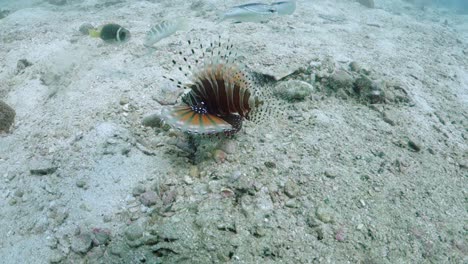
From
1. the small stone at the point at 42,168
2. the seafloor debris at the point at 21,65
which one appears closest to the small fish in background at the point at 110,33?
the seafloor debris at the point at 21,65

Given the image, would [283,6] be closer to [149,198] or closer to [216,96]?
[216,96]

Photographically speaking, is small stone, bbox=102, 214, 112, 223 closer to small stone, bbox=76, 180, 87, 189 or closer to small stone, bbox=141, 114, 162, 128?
small stone, bbox=76, 180, 87, 189

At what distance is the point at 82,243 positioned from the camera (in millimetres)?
2461

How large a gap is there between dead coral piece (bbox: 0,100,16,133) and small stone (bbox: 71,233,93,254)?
2.28 metres

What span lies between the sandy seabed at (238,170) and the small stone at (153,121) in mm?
70

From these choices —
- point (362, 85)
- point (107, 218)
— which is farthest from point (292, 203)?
point (362, 85)

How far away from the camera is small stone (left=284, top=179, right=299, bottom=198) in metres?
2.81

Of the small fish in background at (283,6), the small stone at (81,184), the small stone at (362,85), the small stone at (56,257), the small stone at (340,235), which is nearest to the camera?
the small stone at (56,257)

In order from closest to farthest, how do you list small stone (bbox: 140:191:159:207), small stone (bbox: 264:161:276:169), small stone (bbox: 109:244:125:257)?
1. small stone (bbox: 109:244:125:257)
2. small stone (bbox: 140:191:159:207)
3. small stone (bbox: 264:161:276:169)

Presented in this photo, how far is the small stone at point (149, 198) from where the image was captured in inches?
107

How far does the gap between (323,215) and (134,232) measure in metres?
1.57

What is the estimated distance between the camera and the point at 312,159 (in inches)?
127

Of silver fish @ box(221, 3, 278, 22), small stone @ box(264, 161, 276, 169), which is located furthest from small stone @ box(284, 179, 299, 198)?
silver fish @ box(221, 3, 278, 22)

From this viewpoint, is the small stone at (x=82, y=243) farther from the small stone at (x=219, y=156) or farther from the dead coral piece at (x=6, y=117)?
the dead coral piece at (x=6, y=117)
